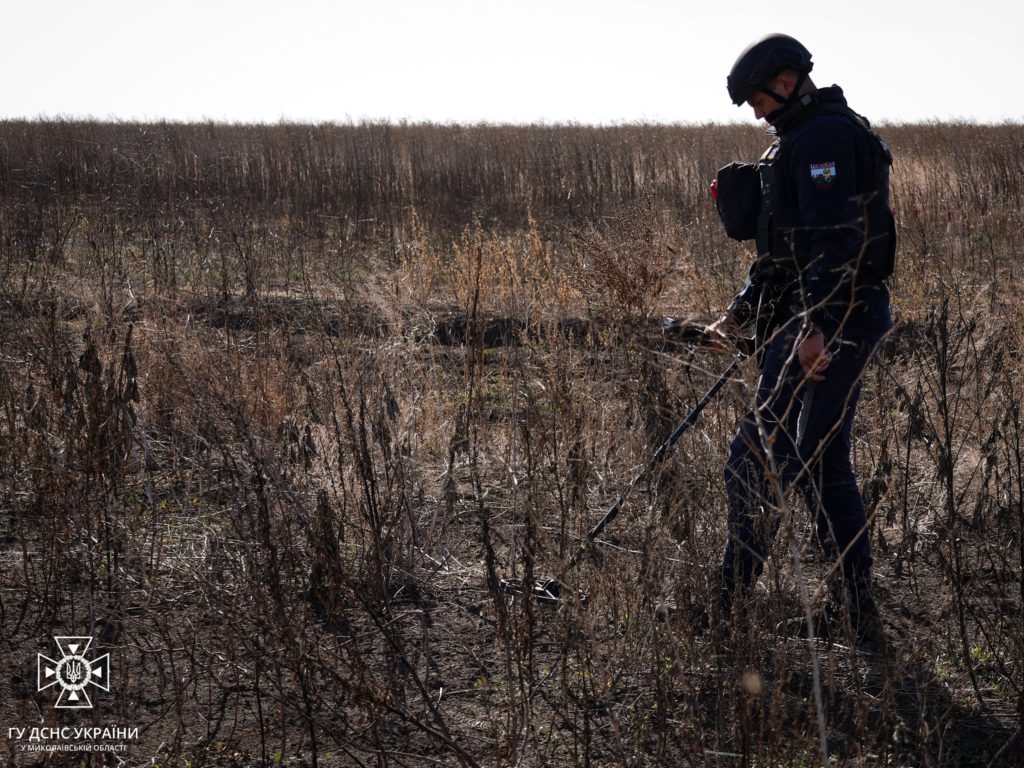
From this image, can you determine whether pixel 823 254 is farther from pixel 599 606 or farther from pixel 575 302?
pixel 575 302

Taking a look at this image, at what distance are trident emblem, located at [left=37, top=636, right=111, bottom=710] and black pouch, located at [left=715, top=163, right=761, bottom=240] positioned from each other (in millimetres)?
2260

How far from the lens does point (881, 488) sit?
3.48 metres

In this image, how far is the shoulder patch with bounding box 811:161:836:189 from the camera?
3057mm

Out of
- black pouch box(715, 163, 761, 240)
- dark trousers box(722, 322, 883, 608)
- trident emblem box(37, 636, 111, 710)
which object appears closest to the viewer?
trident emblem box(37, 636, 111, 710)

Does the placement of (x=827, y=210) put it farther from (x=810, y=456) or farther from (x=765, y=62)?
(x=810, y=456)

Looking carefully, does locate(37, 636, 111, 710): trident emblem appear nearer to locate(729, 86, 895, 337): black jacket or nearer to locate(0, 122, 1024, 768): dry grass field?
locate(0, 122, 1024, 768): dry grass field

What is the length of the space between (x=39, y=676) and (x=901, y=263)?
7557mm

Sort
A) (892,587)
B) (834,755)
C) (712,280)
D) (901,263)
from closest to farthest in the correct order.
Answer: (834,755)
(892,587)
(712,280)
(901,263)

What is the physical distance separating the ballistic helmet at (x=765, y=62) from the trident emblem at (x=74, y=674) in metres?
2.44

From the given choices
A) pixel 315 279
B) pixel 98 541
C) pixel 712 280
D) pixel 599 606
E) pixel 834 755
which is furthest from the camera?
pixel 315 279

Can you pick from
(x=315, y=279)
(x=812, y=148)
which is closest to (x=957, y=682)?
(x=812, y=148)

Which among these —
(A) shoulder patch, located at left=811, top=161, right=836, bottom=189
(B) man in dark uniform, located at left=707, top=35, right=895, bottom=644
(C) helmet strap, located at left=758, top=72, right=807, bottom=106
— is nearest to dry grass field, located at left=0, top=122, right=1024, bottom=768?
(B) man in dark uniform, located at left=707, top=35, right=895, bottom=644

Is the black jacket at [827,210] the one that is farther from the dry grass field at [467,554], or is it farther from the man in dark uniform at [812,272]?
the dry grass field at [467,554]

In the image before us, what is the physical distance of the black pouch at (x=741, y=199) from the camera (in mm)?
3367
